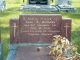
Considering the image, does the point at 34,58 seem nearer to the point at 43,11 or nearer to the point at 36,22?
the point at 36,22

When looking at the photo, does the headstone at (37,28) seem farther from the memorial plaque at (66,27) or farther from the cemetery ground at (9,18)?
the cemetery ground at (9,18)

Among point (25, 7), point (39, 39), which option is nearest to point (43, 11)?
point (25, 7)

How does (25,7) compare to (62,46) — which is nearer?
(62,46)

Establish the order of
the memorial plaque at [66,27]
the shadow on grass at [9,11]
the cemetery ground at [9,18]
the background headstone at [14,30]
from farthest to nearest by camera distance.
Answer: the shadow on grass at [9,11], the cemetery ground at [9,18], the memorial plaque at [66,27], the background headstone at [14,30]

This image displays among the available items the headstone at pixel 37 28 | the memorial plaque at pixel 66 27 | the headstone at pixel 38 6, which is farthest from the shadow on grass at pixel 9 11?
the memorial plaque at pixel 66 27

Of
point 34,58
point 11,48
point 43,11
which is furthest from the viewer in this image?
point 43,11

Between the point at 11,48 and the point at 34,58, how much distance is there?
4.04ft

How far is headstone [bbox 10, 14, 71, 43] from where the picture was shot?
9.55 m

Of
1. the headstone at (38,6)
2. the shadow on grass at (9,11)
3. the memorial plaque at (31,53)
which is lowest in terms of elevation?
the memorial plaque at (31,53)

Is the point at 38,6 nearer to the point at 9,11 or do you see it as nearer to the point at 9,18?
the point at 9,11

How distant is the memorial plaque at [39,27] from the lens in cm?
957

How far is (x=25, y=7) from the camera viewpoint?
16.6 meters

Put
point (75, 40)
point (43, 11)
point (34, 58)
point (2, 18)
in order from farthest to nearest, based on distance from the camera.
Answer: point (43, 11) < point (2, 18) < point (75, 40) < point (34, 58)

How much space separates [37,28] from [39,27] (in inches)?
2.5
